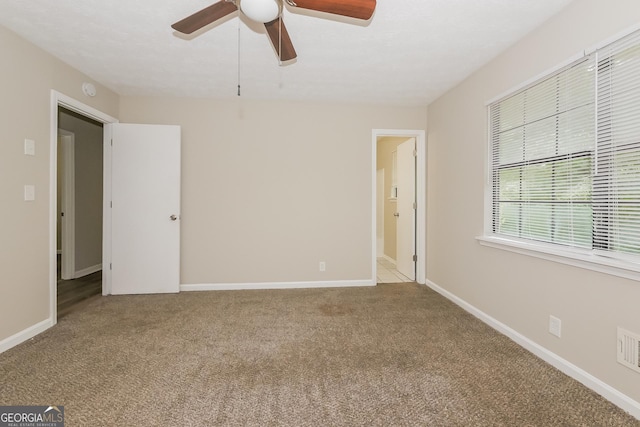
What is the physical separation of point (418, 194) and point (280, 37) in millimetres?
2884

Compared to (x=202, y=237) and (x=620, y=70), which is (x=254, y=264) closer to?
(x=202, y=237)

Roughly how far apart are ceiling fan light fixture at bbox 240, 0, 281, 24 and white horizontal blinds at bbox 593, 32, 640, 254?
1.98m

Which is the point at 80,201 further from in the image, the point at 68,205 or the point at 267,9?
the point at 267,9

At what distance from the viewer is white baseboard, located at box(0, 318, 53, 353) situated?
7.25 feet

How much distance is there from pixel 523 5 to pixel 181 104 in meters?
3.63

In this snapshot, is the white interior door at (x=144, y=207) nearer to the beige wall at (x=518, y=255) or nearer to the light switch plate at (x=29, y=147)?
the light switch plate at (x=29, y=147)

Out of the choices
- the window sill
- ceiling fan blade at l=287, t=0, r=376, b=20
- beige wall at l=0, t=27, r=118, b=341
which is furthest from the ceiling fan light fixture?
the window sill

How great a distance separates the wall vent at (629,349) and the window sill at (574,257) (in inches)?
12.8

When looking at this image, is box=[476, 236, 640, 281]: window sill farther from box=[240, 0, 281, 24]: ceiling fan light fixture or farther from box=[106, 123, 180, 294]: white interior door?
box=[106, 123, 180, 294]: white interior door

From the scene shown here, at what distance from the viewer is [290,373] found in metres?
1.93

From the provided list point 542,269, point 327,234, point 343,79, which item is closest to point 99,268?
point 327,234

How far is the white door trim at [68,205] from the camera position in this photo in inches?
171

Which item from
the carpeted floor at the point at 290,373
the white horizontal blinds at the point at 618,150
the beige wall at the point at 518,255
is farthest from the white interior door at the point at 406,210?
the white horizontal blinds at the point at 618,150

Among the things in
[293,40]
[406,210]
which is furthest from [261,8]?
[406,210]
